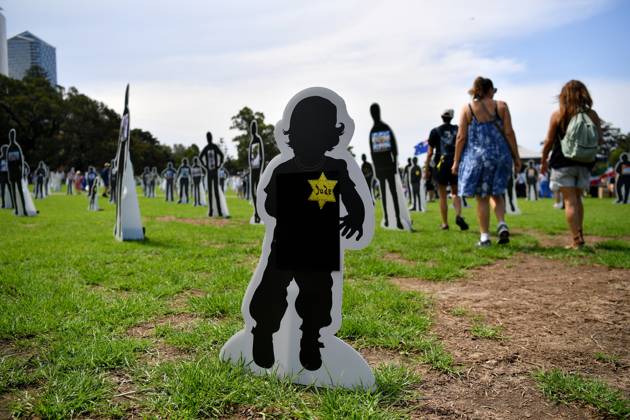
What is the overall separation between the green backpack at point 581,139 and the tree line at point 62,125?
4912 cm

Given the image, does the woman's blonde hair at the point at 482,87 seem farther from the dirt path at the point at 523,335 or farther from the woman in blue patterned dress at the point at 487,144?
the dirt path at the point at 523,335

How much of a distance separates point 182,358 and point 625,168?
887 inches

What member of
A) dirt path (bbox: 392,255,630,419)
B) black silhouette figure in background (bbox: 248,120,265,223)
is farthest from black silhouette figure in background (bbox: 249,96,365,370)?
black silhouette figure in background (bbox: 248,120,265,223)

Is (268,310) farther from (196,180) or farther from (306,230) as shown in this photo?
(196,180)

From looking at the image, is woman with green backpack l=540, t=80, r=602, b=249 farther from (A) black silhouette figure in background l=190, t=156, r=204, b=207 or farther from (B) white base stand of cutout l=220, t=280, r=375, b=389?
(A) black silhouette figure in background l=190, t=156, r=204, b=207

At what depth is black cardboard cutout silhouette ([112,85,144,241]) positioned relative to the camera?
7.25m

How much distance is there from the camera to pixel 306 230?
7.66 feet

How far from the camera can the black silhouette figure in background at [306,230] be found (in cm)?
230

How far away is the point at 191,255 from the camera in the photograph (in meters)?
6.02

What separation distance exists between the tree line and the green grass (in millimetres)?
52246

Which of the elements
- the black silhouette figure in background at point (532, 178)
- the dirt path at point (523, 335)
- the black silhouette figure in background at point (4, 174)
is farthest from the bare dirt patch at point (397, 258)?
the black silhouette figure in background at point (532, 178)

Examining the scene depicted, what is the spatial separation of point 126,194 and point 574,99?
6859mm

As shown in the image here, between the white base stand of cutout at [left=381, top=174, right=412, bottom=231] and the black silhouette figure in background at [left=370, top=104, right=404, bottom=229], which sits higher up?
the black silhouette figure in background at [left=370, top=104, right=404, bottom=229]

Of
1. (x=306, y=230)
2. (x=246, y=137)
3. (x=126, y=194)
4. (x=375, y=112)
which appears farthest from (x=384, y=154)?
(x=246, y=137)
